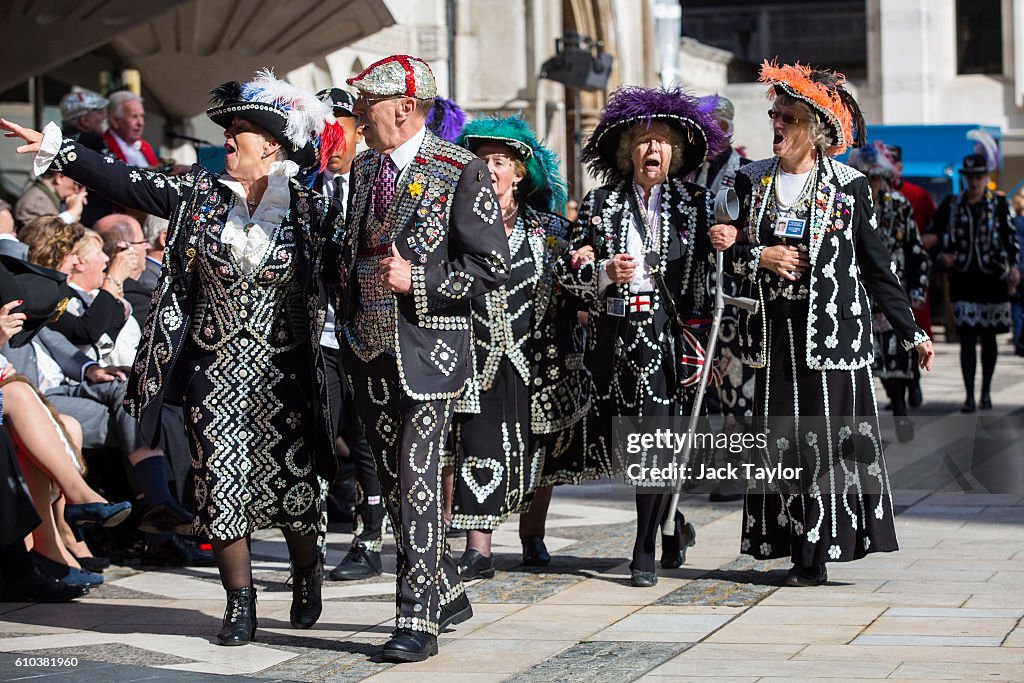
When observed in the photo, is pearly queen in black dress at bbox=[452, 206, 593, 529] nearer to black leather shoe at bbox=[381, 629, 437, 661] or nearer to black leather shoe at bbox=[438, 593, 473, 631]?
black leather shoe at bbox=[438, 593, 473, 631]

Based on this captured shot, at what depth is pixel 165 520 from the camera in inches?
297

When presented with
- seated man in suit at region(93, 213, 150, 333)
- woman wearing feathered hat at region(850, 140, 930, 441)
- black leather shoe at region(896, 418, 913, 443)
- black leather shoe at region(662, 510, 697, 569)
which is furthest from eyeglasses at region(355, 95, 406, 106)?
black leather shoe at region(896, 418, 913, 443)

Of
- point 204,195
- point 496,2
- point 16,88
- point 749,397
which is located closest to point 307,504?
point 204,195

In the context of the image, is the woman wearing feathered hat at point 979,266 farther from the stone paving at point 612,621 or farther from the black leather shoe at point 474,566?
the black leather shoe at point 474,566

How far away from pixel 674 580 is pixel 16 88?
9473mm

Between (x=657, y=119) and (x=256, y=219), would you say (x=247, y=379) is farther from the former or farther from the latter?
(x=657, y=119)

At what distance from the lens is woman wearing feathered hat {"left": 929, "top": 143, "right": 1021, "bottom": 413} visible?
13812 millimetres

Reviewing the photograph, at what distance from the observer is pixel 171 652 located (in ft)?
18.9

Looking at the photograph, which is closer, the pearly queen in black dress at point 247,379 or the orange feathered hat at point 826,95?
the pearly queen in black dress at point 247,379

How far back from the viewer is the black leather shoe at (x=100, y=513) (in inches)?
286

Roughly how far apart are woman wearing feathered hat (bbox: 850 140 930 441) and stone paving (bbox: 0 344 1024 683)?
3288mm

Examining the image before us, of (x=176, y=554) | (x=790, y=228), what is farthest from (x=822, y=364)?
(x=176, y=554)

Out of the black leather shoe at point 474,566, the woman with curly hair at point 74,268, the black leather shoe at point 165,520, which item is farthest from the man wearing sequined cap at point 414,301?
the woman with curly hair at point 74,268

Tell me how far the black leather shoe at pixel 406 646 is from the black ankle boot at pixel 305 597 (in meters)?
0.63
